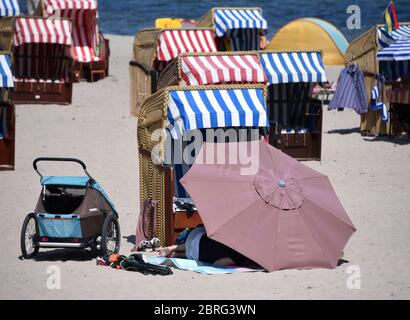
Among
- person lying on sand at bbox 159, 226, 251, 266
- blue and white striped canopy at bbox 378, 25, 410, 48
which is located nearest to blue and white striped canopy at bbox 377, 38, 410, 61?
blue and white striped canopy at bbox 378, 25, 410, 48

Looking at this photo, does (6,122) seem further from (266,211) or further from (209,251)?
(266,211)

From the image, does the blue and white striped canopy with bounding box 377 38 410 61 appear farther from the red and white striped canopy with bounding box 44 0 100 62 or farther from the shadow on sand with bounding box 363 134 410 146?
the red and white striped canopy with bounding box 44 0 100 62

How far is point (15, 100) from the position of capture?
80.4ft

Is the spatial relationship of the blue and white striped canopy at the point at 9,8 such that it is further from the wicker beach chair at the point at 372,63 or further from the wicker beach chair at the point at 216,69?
the wicker beach chair at the point at 216,69

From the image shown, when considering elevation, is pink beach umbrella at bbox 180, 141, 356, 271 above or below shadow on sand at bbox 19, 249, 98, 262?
above

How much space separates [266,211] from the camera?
10375mm

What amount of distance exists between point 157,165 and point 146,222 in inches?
28.7

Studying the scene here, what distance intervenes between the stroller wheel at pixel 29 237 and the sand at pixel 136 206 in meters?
0.15

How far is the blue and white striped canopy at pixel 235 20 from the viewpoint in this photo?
91.4 feet

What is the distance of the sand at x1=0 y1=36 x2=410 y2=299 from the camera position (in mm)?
9812

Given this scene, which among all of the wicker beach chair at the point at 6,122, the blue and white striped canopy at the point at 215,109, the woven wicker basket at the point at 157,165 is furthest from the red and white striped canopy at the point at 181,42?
the woven wicker basket at the point at 157,165

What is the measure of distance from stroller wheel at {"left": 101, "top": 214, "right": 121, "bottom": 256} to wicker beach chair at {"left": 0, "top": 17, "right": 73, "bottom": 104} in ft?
44.5

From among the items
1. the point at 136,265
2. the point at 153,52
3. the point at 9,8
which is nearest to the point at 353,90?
the point at 153,52
